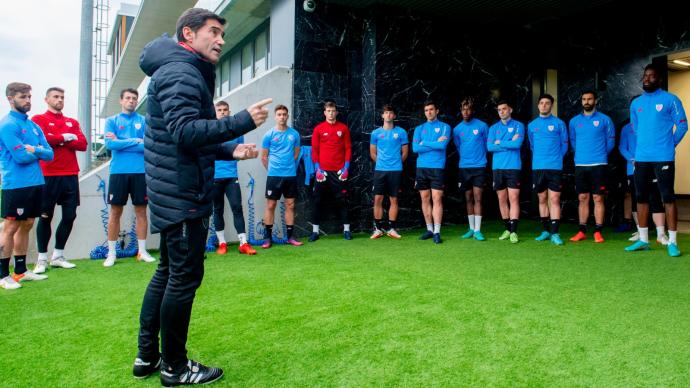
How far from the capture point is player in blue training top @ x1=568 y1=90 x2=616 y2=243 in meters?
5.99

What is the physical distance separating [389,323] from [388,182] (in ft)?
13.4

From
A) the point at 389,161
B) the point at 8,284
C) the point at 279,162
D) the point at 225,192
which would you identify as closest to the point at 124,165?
the point at 225,192

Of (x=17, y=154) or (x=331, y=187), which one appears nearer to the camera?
(x=17, y=154)

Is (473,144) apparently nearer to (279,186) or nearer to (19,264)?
(279,186)

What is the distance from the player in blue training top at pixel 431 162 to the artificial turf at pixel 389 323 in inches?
68.9

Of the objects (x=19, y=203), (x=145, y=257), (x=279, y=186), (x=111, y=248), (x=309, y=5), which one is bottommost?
(x=145, y=257)

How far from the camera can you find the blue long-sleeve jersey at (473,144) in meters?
6.66

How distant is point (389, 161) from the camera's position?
22.0 feet

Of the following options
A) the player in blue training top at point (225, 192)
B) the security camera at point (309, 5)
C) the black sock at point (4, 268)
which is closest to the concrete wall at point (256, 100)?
the player in blue training top at point (225, 192)

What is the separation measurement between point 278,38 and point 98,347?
590 cm

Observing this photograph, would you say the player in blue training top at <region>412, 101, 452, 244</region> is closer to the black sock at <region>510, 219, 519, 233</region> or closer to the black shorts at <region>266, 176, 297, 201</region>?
the black sock at <region>510, 219, 519, 233</region>

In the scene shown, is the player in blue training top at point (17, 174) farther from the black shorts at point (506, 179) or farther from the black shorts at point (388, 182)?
the black shorts at point (506, 179)

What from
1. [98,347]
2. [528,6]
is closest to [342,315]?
[98,347]

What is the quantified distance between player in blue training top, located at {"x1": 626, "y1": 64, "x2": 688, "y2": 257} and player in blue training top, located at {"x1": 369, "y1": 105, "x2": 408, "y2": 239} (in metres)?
2.92
